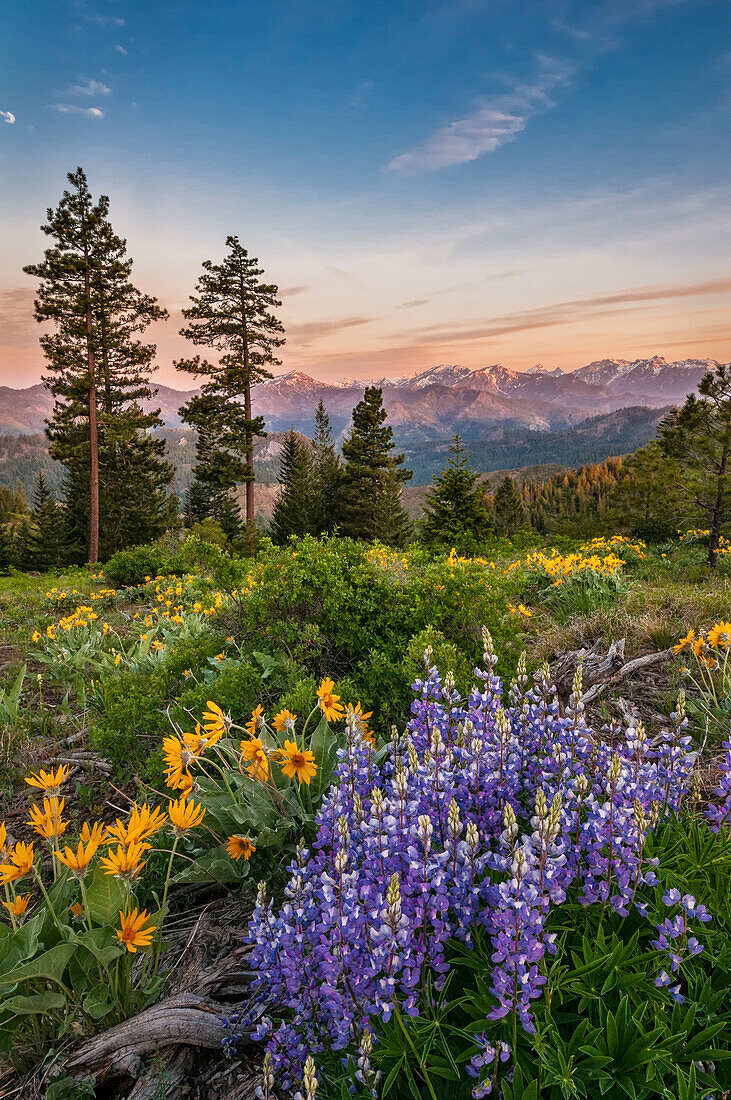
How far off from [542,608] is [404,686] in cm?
398

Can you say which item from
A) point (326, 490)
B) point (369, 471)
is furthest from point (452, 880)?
point (326, 490)

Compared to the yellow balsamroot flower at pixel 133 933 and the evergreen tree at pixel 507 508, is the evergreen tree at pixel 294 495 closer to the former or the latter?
the evergreen tree at pixel 507 508

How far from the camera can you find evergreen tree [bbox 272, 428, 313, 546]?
45.4 meters

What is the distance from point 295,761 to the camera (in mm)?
2078

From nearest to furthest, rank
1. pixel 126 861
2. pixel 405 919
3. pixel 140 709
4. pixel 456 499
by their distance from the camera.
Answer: pixel 405 919 < pixel 126 861 < pixel 140 709 < pixel 456 499

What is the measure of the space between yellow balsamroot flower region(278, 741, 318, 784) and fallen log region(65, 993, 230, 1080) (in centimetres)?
70

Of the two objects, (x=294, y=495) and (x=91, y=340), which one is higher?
(x=91, y=340)

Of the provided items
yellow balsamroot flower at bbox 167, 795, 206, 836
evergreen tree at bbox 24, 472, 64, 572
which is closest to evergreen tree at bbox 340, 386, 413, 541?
evergreen tree at bbox 24, 472, 64, 572

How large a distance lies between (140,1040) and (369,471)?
1465 inches

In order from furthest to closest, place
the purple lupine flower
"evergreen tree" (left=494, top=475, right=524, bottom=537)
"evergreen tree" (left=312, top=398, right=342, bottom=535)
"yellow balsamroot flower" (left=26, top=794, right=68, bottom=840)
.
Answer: "evergreen tree" (left=494, top=475, right=524, bottom=537) < "evergreen tree" (left=312, top=398, right=342, bottom=535) < "yellow balsamroot flower" (left=26, top=794, right=68, bottom=840) < the purple lupine flower

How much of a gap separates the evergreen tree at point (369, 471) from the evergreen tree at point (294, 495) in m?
6.08

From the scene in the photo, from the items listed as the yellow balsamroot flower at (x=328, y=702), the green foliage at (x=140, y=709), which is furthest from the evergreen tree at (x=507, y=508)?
the yellow balsamroot flower at (x=328, y=702)

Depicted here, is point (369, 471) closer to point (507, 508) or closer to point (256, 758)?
point (256, 758)

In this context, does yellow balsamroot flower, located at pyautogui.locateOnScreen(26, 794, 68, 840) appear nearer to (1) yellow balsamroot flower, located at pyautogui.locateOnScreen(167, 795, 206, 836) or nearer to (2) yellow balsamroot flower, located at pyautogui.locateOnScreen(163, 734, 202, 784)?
(1) yellow balsamroot flower, located at pyautogui.locateOnScreen(167, 795, 206, 836)
